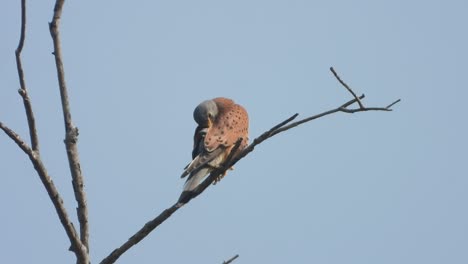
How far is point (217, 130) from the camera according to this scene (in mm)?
6207

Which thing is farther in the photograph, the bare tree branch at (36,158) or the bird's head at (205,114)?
the bird's head at (205,114)

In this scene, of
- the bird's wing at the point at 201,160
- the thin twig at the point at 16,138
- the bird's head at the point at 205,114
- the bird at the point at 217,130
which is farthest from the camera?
the bird's head at the point at 205,114

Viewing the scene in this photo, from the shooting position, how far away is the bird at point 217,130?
580 cm

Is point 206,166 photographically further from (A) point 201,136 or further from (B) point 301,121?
(B) point 301,121

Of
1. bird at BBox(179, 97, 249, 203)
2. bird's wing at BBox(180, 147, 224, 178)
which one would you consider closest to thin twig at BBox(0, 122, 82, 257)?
bird's wing at BBox(180, 147, 224, 178)

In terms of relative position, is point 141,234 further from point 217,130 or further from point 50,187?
point 217,130

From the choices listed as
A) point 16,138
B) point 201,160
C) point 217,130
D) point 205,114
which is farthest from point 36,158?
point 205,114

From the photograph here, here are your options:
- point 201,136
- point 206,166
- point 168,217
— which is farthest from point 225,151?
point 168,217

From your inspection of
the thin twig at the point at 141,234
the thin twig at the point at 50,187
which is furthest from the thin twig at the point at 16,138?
the thin twig at the point at 141,234

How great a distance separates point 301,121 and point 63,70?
3.44 ft

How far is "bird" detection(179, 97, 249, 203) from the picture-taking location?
5800 mm

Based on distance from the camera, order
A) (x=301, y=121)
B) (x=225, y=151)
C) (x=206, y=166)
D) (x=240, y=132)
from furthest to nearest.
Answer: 1. (x=240, y=132)
2. (x=225, y=151)
3. (x=206, y=166)
4. (x=301, y=121)

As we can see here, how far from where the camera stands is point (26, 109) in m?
2.96

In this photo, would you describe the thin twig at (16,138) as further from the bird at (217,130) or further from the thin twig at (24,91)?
the bird at (217,130)
